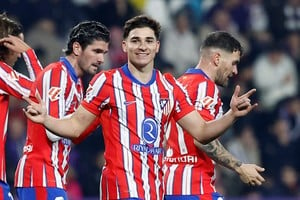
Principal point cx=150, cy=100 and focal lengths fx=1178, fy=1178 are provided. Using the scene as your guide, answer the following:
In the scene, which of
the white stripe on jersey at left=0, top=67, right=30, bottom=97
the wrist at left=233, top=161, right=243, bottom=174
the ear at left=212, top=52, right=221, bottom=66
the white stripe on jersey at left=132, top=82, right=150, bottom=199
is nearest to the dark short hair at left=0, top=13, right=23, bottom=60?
the white stripe on jersey at left=0, top=67, right=30, bottom=97

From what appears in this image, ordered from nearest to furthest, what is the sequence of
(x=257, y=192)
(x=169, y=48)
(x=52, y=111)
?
(x=52, y=111), (x=257, y=192), (x=169, y=48)

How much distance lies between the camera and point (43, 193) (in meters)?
9.60

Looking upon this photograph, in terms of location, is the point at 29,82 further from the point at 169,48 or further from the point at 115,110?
the point at 169,48

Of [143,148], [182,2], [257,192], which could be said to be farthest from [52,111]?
[182,2]

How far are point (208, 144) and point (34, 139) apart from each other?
4.68 feet

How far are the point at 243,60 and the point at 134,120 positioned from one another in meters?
8.51

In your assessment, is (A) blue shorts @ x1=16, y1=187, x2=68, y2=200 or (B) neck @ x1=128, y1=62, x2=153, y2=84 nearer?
(B) neck @ x1=128, y1=62, x2=153, y2=84

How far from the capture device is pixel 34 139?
961 cm

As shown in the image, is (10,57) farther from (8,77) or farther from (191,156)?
(191,156)

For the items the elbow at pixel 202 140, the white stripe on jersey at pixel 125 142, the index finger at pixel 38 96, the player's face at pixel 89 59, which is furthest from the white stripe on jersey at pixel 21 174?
the elbow at pixel 202 140

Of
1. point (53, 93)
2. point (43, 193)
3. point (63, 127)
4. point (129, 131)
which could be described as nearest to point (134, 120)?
point (129, 131)

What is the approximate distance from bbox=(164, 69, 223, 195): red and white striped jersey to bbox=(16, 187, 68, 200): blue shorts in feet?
3.05

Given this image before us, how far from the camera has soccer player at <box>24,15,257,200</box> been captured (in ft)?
29.2

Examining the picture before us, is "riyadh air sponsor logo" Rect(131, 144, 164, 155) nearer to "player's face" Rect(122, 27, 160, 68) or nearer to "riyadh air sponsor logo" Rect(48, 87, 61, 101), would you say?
"player's face" Rect(122, 27, 160, 68)
